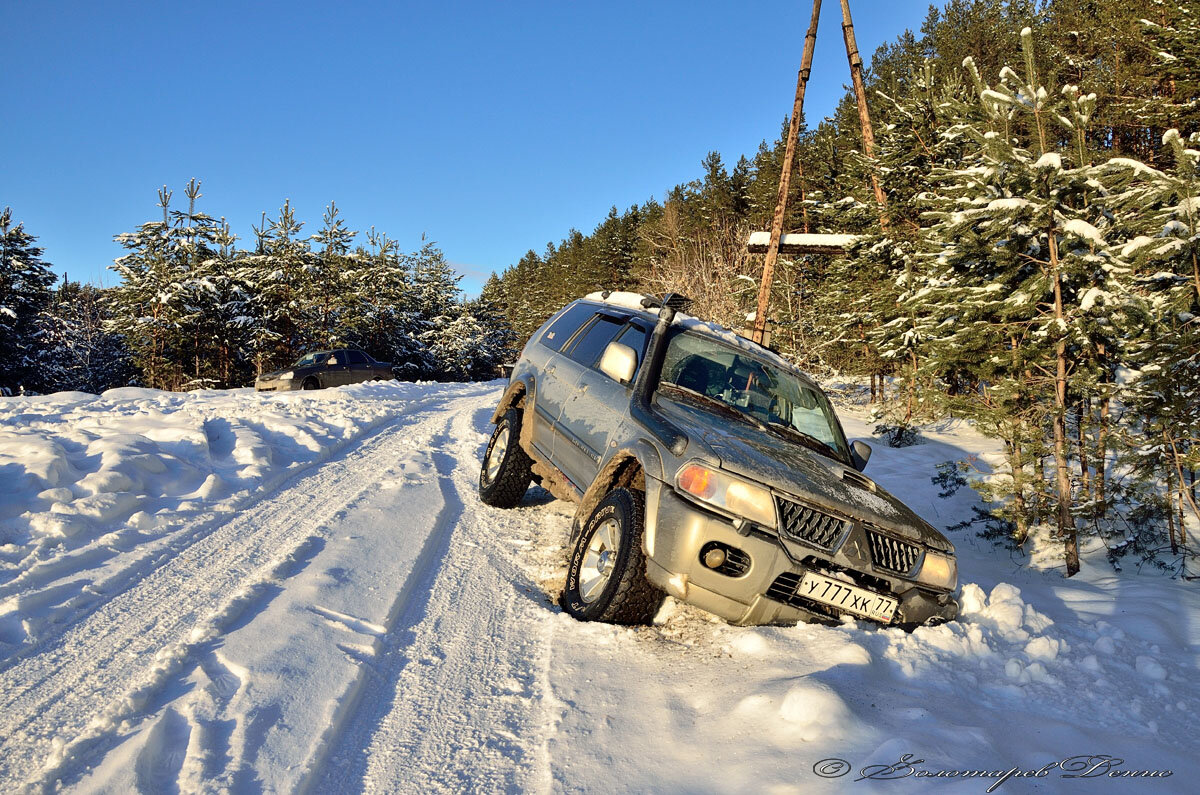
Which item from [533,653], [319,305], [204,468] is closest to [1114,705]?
[533,653]

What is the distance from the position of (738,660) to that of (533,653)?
99cm

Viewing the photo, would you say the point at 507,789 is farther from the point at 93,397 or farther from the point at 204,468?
the point at 93,397

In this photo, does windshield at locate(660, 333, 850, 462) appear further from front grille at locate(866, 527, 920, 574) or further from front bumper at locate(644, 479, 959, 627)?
front bumper at locate(644, 479, 959, 627)

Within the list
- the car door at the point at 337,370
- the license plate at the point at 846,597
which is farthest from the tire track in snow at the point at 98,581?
the car door at the point at 337,370

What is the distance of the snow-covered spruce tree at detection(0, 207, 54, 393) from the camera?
29219mm

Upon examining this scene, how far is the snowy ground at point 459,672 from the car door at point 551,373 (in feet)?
2.76

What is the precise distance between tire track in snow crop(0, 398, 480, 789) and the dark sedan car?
1660 cm

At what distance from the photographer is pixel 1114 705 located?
286 centimetres

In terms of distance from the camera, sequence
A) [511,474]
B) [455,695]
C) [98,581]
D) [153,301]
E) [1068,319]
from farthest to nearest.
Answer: [153,301], [511,474], [1068,319], [98,581], [455,695]

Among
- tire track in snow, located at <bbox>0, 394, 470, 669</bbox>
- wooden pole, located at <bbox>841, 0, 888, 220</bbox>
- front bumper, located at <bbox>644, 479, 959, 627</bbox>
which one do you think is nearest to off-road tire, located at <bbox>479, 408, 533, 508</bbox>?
tire track in snow, located at <bbox>0, 394, 470, 669</bbox>

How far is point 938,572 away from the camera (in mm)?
3480

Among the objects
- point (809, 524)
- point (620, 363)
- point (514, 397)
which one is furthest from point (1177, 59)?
point (809, 524)

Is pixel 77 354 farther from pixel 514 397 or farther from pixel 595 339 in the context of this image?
pixel 595 339

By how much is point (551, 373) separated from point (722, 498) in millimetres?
2744
